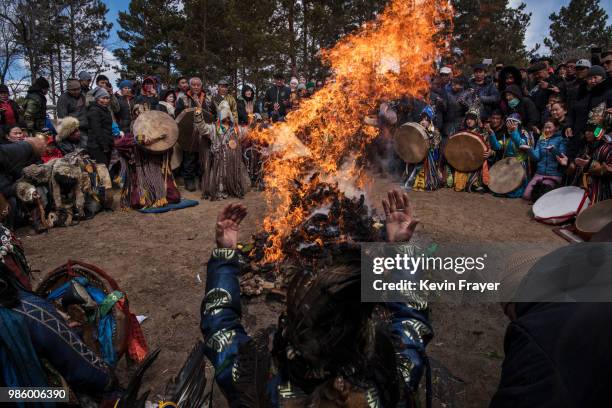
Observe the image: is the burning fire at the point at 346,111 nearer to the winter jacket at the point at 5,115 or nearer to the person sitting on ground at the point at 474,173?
the person sitting on ground at the point at 474,173

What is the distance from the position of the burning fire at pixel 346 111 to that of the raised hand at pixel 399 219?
9.39 ft

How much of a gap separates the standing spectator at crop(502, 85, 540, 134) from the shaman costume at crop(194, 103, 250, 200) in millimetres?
6895

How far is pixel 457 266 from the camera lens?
5.55 m

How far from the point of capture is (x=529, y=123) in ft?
30.1

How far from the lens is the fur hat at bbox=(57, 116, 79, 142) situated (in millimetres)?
8078

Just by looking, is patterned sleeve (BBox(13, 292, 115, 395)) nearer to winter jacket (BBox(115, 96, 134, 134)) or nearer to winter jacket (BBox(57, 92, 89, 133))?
winter jacket (BBox(57, 92, 89, 133))

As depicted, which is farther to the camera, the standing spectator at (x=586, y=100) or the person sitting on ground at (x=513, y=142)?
the person sitting on ground at (x=513, y=142)

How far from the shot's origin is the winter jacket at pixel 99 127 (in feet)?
28.0

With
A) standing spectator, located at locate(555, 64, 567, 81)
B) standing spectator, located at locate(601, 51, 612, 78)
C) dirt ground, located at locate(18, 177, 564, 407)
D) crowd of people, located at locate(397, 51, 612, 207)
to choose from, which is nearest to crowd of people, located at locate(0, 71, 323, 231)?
dirt ground, located at locate(18, 177, 564, 407)

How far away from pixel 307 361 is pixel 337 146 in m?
6.04

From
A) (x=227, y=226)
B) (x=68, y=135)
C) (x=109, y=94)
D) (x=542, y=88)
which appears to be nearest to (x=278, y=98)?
(x=109, y=94)

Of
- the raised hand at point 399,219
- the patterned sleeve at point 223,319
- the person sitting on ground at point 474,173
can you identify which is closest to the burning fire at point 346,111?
the person sitting on ground at point 474,173

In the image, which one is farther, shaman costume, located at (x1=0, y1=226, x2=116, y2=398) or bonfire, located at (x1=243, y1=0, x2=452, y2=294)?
bonfire, located at (x1=243, y1=0, x2=452, y2=294)

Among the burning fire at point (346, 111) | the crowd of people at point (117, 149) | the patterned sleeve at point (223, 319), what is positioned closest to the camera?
the patterned sleeve at point (223, 319)
